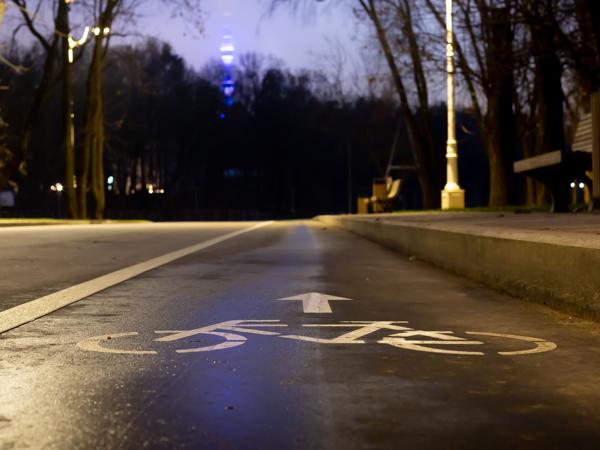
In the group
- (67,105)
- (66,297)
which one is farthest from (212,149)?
(66,297)

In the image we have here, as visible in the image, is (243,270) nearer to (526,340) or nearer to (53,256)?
(53,256)

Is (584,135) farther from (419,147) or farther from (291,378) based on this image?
(419,147)

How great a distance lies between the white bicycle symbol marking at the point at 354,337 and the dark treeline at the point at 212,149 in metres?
63.3

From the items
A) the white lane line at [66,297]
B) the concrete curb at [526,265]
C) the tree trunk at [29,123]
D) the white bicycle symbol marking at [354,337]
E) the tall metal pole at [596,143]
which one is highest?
the tree trunk at [29,123]

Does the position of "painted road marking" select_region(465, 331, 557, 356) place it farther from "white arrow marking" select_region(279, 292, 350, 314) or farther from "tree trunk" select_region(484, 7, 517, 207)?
"tree trunk" select_region(484, 7, 517, 207)

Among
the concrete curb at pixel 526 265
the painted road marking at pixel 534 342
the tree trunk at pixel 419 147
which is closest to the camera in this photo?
the painted road marking at pixel 534 342

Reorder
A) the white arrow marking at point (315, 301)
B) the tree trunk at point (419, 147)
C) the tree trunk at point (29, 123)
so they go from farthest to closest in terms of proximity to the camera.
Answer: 1. the tree trunk at point (29, 123)
2. the tree trunk at point (419, 147)
3. the white arrow marking at point (315, 301)

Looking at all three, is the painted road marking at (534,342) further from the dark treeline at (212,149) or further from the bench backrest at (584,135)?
the dark treeline at (212,149)

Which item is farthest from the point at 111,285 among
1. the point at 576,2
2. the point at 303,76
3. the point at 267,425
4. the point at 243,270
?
the point at 303,76

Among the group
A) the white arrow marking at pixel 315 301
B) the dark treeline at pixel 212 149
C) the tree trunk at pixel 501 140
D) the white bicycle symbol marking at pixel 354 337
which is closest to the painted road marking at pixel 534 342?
the white bicycle symbol marking at pixel 354 337

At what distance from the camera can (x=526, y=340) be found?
6859mm

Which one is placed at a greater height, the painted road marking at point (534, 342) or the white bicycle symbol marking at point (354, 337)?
the white bicycle symbol marking at point (354, 337)

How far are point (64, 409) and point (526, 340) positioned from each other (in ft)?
12.3

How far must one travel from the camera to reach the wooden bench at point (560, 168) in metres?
15.6
